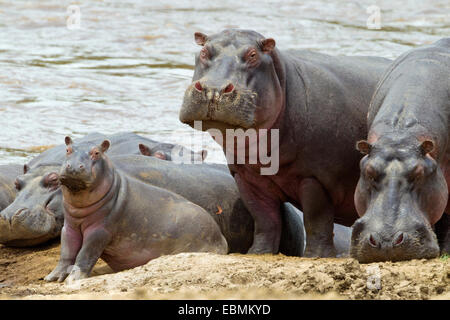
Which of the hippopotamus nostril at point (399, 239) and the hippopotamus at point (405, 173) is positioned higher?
the hippopotamus at point (405, 173)

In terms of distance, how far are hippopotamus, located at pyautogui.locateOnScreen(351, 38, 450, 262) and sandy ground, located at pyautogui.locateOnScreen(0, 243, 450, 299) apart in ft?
0.52

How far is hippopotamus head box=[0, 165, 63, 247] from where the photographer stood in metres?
7.36

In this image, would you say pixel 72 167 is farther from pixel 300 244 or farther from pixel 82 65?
pixel 82 65

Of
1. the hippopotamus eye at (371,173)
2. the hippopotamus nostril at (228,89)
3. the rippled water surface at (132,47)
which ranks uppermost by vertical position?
the hippopotamus nostril at (228,89)

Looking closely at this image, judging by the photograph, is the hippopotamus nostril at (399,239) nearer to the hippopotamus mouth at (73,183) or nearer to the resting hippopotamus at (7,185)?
the hippopotamus mouth at (73,183)

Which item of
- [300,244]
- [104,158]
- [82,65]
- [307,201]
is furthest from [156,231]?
[82,65]

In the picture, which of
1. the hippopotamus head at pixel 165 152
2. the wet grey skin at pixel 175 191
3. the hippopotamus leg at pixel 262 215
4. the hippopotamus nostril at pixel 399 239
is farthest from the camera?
the hippopotamus head at pixel 165 152

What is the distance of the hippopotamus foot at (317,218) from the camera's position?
6.96m

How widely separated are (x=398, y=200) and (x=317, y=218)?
1647mm

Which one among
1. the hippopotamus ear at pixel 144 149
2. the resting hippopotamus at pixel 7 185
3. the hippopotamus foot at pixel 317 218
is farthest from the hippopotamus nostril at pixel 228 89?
the resting hippopotamus at pixel 7 185

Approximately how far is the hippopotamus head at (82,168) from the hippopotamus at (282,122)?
61cm

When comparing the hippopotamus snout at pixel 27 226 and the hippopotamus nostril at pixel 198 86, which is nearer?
the hippopotamus nostril at pixel 198 86

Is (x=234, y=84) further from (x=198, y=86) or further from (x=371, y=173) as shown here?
(x=371, y=173)

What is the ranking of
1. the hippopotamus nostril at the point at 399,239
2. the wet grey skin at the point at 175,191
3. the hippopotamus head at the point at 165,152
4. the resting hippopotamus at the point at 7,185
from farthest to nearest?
the hippopotamus head at the point at 165,152 < the resting hippopotamus at the point at 7,185 < the wet grey skin at the point at 175,191 < the hippopotamus nostril at the point at 399,239
